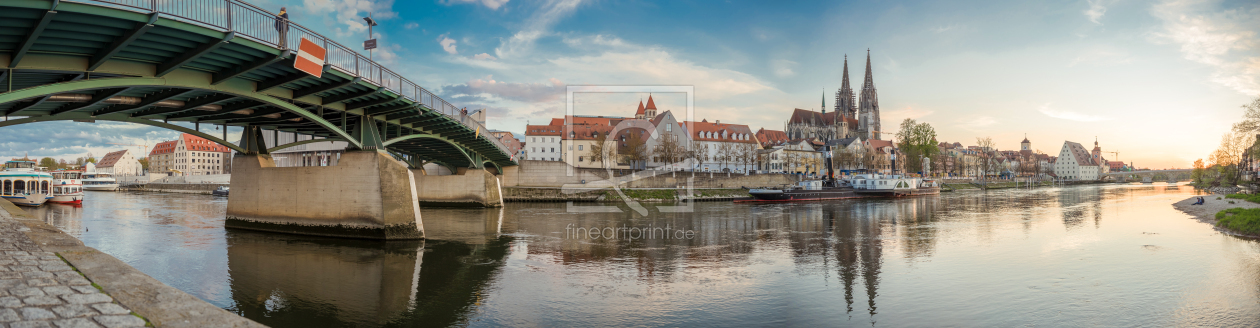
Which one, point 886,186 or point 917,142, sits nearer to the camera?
point 886,186

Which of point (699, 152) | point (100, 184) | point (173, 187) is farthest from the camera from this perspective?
point (699, 152)

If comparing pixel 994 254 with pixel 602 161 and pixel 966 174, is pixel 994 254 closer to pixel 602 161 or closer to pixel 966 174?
pixel 602 161

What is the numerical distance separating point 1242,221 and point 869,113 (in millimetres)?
116734

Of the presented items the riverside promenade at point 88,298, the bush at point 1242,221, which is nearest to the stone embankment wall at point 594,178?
the bush at point 1242,221

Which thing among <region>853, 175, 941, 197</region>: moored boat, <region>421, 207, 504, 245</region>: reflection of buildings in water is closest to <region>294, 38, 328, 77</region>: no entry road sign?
→ <region>421, 207, 504, 245</region>: reflection of buildings in water

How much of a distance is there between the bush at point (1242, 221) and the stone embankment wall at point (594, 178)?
41.7m

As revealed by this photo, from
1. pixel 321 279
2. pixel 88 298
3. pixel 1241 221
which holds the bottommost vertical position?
pixel 321 279

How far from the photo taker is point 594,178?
59125 millimetres

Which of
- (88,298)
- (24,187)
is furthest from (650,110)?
(88,298)

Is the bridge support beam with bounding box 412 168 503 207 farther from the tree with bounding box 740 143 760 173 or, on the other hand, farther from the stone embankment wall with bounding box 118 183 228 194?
the stone embankment wall with bounding box 118 183 228 194

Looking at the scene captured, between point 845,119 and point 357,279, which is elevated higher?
point 845,119

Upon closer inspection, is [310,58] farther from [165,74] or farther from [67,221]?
[67,221]

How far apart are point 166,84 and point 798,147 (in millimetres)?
97573

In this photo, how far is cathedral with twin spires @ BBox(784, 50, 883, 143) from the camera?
128125 millimetres
